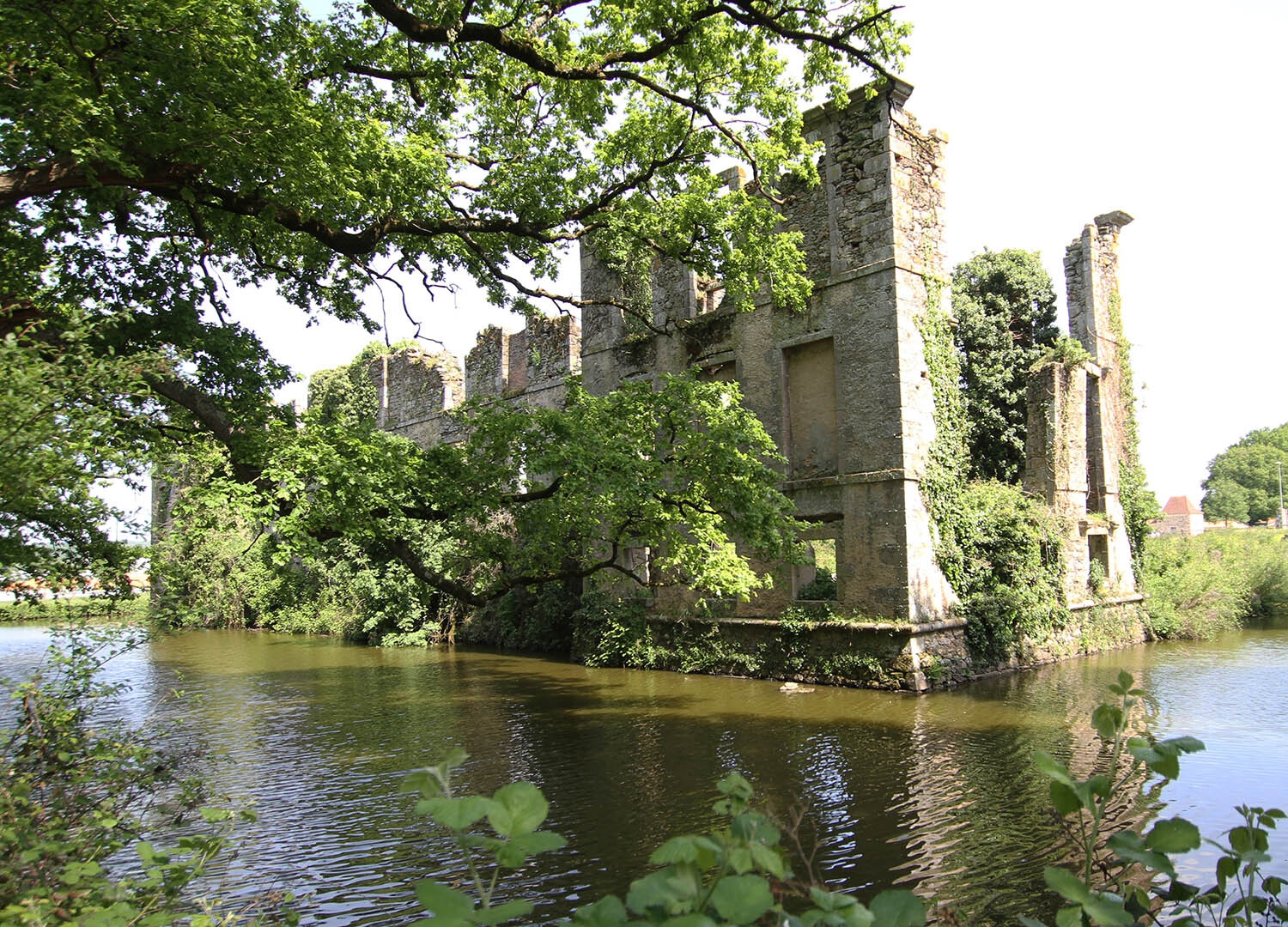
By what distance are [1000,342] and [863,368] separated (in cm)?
1121

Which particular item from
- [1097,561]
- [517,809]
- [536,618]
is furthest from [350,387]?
[517,809]

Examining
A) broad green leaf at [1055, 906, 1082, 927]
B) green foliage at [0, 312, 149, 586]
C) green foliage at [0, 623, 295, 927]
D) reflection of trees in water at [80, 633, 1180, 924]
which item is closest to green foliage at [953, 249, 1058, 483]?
reflection of trees in water at [80, 633, 1180, 924]

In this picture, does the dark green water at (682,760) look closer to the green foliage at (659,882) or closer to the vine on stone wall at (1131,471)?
the vine on stone wall at (1131,471)

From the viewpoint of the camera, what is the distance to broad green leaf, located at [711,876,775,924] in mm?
1307

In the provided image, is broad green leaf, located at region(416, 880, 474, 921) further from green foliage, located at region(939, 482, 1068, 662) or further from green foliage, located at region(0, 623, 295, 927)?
green foliage, located at region(939, 482, 1068, 662)

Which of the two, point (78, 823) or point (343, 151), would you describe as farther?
point (343, 151)

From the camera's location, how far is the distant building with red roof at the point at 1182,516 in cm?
6888

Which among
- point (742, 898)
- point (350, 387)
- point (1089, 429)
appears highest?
point (350, 387)

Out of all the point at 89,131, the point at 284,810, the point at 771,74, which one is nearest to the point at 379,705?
the point at 284,810

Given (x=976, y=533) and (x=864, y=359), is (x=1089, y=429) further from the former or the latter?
(x=864, y=359)

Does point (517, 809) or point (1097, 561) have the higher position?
point (517, 809)

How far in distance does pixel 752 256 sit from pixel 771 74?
2403 millimetres

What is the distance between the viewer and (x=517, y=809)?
1.44 m

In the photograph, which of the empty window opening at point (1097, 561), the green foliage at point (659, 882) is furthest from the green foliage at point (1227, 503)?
the green foliage at point (659, 882)
